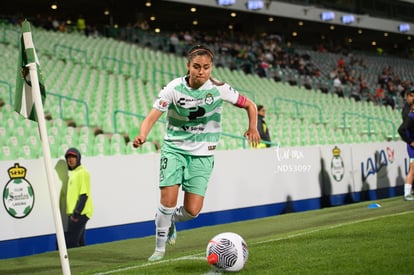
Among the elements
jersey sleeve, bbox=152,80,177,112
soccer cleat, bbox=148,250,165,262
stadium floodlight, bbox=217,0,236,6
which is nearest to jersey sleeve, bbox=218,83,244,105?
jersey sleeve, bbox=152,80,177,112

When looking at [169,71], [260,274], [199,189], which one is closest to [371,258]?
[260,274]

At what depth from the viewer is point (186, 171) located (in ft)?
25.9

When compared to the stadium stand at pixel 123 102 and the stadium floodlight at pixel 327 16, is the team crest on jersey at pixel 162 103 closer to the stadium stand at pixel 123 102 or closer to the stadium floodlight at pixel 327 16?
the stadium stand at pixel 123 102

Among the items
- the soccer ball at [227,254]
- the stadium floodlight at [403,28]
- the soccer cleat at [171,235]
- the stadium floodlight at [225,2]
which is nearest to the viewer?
the soccer ball at [227,254]

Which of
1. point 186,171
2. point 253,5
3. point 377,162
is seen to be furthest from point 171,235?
point 253,5

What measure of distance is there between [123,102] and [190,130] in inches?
509

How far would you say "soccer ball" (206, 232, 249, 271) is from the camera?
6402mm

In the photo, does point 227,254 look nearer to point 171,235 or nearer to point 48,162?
point 48,162

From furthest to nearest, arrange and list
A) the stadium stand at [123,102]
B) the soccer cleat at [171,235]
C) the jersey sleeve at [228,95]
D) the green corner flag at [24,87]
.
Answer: the stadium stand at [123,102] → the soccer cleat at [171,235] → the jersey sleeve at [228,95] → the green corner flag at [24,87]

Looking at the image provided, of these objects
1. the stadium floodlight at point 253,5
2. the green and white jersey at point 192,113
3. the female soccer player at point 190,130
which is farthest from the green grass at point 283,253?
the stadium floodlight at point 253,5

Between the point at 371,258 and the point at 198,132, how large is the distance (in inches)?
89.3

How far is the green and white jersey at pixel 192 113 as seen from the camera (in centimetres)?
769

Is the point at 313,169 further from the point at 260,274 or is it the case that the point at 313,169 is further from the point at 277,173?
the point at 260,274

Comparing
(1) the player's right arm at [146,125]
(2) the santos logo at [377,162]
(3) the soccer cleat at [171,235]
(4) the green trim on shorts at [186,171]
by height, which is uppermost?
(1) the player's right arm at [146,125]
